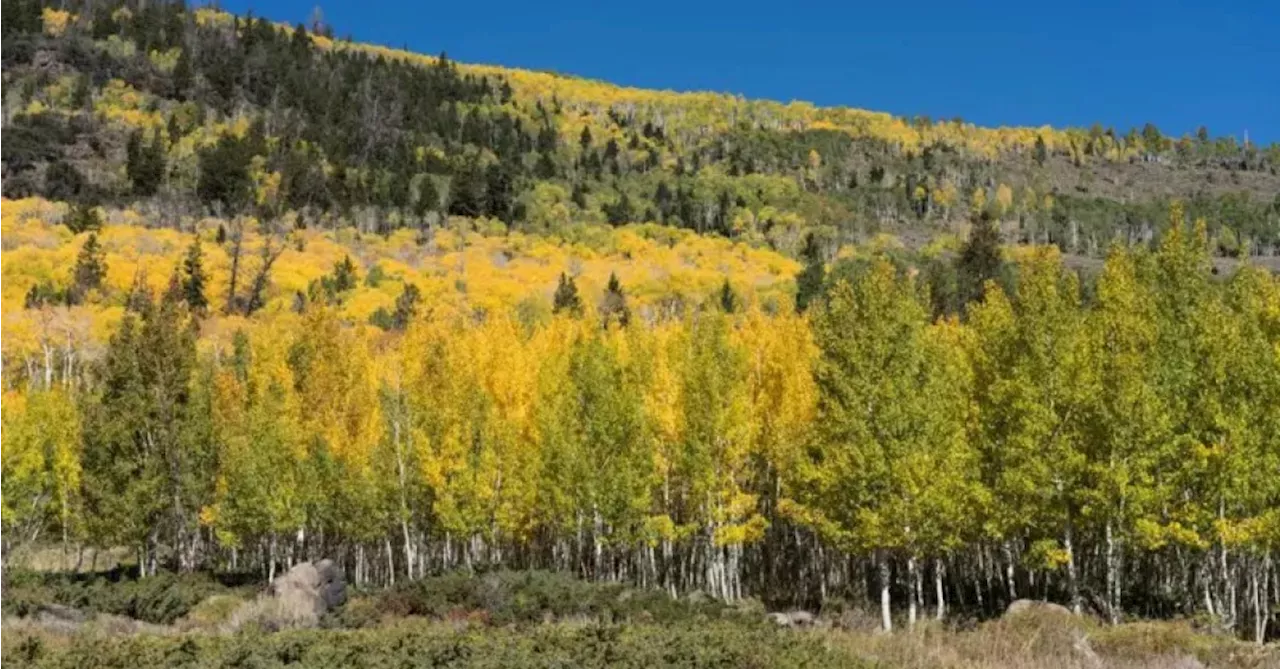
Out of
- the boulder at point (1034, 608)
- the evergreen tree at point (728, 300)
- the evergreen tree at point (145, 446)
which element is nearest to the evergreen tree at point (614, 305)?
the evergreen tree at point (728, 300)

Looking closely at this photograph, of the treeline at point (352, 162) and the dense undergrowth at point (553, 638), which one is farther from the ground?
the treeline at point (352, 162)

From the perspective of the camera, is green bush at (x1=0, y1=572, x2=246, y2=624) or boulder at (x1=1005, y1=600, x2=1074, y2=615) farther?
green bush at (x1=0, y1=572, x2=246, y2=624)

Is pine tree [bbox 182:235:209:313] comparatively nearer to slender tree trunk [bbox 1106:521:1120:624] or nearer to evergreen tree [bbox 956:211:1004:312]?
evergreen tree [bbox 956:211:1004:312]

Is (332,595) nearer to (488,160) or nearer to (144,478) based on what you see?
(144,478)

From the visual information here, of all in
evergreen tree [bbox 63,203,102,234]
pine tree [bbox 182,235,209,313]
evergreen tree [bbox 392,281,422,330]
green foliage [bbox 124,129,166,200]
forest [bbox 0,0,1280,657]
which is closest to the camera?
forest [bbox 0,0,1280,657]

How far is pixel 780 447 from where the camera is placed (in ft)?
114

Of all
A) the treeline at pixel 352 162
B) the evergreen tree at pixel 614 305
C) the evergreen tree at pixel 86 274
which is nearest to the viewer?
the evergreen tree at pixel 614 305

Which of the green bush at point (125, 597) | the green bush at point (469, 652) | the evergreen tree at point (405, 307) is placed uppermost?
the evergreen tree at point (405, 307)

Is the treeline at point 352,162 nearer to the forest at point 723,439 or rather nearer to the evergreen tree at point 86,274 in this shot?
the evergreen tree at point 86,274

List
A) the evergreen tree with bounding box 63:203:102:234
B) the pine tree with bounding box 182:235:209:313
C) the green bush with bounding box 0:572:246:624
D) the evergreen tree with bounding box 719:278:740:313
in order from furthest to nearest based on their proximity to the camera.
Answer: the evergreen tree with bounding box 63:203:102:234, the evergreen tree with bounding box 719:278:740:313, the pine tree with bounding box 182:235:209:313, the green bush with bounding box 0:572:246:624

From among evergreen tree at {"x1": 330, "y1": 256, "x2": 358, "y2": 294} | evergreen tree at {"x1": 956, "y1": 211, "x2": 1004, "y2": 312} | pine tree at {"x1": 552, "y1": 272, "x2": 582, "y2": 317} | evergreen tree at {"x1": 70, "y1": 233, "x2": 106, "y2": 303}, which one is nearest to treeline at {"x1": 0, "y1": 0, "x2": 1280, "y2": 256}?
evergreen tree at {"x1": 330, "y1": 256, "x2": 358, "y2": 294}

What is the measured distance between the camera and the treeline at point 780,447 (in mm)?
26531

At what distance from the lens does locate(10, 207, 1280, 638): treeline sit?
1045 inches

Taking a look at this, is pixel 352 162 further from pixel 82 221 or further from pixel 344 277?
pixel 344 277
